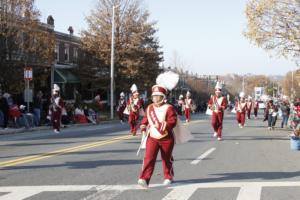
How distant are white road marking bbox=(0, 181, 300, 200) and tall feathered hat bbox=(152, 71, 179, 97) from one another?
1567 mm

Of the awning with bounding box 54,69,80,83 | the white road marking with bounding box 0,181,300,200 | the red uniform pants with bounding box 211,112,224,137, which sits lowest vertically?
the white road marking with bounding box 0,181,300,200

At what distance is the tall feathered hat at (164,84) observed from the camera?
9211 mm

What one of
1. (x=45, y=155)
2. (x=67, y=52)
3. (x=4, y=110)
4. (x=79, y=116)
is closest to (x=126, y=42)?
(x=67, y=52)

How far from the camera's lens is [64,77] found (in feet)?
157

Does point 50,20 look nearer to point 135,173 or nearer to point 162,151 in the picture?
point 135,173

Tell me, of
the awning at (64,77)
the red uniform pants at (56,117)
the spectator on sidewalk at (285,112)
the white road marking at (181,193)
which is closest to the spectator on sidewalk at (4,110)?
the red uniform pants at (56,117)

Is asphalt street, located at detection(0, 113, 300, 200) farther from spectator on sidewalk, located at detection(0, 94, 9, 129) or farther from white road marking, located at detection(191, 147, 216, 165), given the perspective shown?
spectator on sidewalk, located at detection(0, 94, 9, 129)

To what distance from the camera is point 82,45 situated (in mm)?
50812

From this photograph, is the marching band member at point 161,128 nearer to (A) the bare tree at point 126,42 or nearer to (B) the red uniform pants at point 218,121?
(B) the red uniform pants at point 218,121

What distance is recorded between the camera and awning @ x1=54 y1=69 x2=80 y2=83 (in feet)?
155

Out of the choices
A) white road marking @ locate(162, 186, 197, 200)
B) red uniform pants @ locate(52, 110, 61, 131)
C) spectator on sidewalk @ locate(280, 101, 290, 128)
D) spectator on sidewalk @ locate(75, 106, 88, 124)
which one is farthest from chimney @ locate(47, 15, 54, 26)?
white road marking @ locate(162, 186, 197, 200)

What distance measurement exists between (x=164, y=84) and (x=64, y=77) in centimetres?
3918

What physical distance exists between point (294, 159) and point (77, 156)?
5.33 metres

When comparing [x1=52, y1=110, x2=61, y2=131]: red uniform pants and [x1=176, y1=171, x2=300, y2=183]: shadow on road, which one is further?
[x1=52, y1=110, x2=61, y2=131]: red uniform pants
